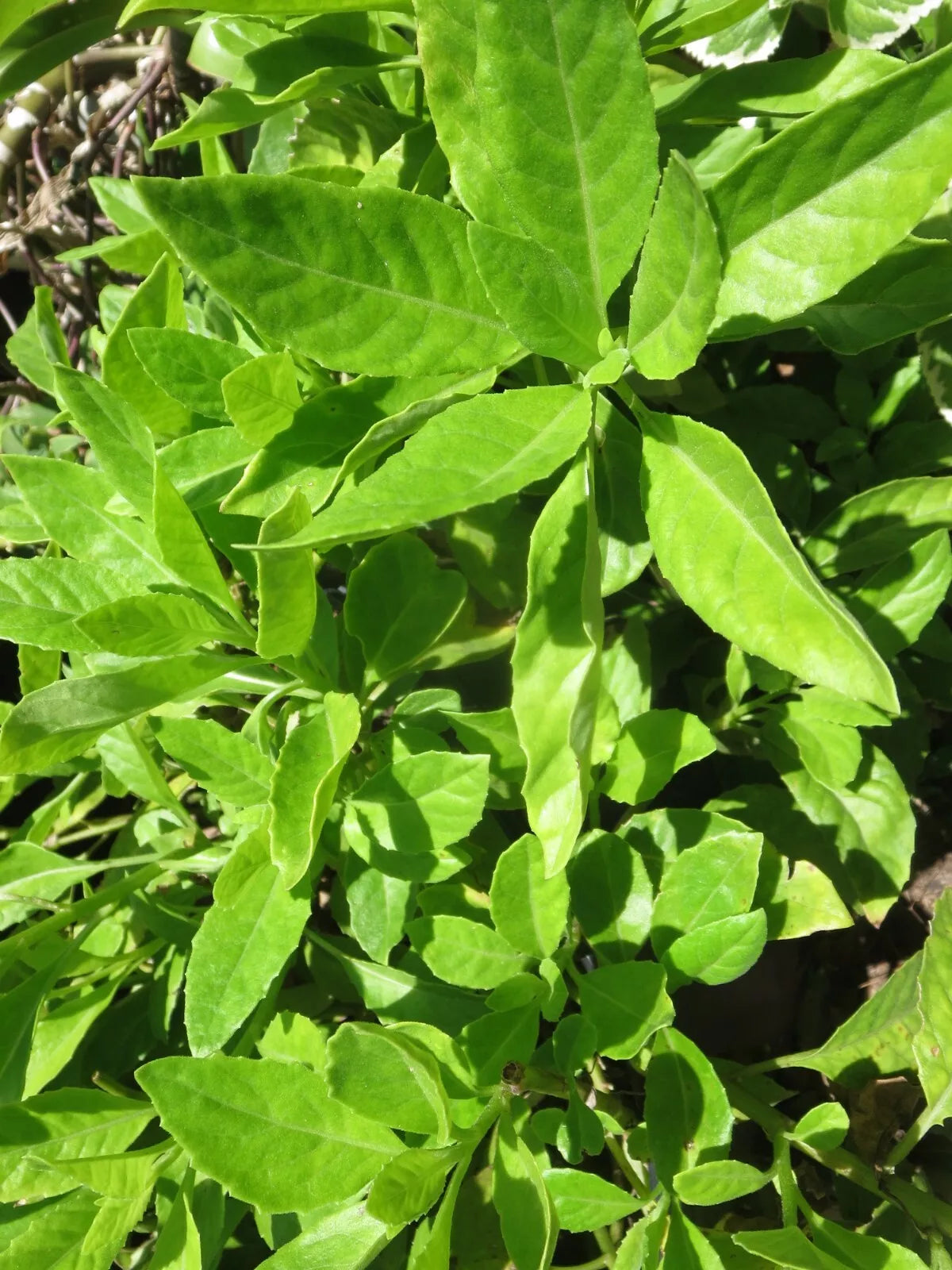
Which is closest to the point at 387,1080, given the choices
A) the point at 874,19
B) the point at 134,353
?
the point at 134,353

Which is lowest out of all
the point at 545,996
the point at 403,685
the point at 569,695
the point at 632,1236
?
the point at 632,1236

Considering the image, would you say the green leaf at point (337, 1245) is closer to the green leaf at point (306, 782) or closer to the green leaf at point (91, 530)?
the green leaf at point (306, 782)

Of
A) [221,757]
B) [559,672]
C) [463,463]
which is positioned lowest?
[221,757]

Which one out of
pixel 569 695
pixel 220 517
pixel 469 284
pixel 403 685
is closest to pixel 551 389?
pixel 469 284

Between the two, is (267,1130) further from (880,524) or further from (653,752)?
(880,524)

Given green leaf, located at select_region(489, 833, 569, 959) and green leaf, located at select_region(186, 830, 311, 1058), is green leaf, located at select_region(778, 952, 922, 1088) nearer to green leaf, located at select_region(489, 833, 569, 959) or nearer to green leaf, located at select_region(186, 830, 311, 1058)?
green leaf, located at select_region(489, 833, 569, 959)

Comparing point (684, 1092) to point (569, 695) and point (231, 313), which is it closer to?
point (569, 695)
